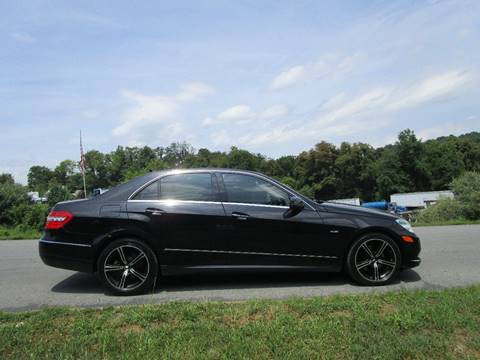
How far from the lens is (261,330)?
Result: 144 inches

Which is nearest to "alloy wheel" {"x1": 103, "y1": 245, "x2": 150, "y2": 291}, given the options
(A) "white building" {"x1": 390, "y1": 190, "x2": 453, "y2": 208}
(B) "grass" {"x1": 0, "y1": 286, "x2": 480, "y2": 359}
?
(B) "grass" {"x1": 0, "y1": 286, "x2": 480, "y2": 359}

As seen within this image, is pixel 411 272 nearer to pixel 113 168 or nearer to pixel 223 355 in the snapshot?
pixel 223 355

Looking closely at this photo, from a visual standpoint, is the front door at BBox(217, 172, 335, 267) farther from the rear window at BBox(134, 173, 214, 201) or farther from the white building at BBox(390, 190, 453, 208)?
the white building at BBox(390, 190, 453, 208)

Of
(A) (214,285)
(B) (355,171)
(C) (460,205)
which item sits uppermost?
(B) (355,171)

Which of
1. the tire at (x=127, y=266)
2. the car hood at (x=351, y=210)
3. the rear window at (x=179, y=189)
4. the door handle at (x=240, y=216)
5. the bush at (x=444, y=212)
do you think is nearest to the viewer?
the tire at (x=127, y=266)

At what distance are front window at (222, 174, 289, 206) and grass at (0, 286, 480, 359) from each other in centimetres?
151

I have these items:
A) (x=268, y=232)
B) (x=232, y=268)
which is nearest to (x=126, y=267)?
(x=232, y=268)

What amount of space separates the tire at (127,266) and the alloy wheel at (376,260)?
2710 millimetres

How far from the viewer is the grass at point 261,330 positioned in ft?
10.9

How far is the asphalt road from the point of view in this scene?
5129 millimetres

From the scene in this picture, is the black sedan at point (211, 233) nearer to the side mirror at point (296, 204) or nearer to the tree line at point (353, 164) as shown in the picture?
the side mirror at point (296, 204)

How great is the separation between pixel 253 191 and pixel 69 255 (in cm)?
A: 252

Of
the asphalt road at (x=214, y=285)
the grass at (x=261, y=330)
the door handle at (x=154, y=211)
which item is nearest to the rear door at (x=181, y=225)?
the door handle at (x=154, y=211)

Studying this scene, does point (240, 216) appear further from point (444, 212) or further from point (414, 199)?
point (414, 199)
